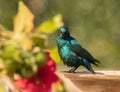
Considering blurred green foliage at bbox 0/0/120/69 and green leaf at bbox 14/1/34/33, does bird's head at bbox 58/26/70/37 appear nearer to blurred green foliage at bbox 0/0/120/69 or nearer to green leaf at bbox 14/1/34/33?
green leaf at bbox 14/1/34/33

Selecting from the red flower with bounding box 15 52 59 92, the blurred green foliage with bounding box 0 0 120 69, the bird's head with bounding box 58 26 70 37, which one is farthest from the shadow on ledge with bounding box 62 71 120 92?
the blurred green foliage with bounding box 0 0 120 69

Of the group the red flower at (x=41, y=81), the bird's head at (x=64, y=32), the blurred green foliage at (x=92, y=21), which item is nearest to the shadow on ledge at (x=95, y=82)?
the bird's head at (x=64, y=32)

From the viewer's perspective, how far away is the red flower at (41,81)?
1.71 ft

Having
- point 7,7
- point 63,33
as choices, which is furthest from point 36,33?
point 7,7

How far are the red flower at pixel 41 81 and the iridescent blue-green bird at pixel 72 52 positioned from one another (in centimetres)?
111

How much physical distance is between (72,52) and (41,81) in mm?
1227

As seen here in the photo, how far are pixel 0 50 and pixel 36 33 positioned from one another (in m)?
0.04

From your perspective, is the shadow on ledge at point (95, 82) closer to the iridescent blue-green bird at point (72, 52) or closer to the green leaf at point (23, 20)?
the iridescent blue-green bird at point (72, 52)

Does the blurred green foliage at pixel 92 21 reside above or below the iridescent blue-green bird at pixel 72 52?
above

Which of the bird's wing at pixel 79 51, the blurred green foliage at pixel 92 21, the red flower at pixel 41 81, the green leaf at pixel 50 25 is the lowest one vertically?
the red flower at pixel 41 81

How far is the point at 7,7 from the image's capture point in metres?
7.40

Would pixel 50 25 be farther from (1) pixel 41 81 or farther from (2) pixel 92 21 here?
(2) pixel 92 21

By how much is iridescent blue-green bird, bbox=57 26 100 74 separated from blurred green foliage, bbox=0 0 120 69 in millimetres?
5506

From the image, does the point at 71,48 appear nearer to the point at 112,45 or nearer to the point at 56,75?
the point at 56,75
